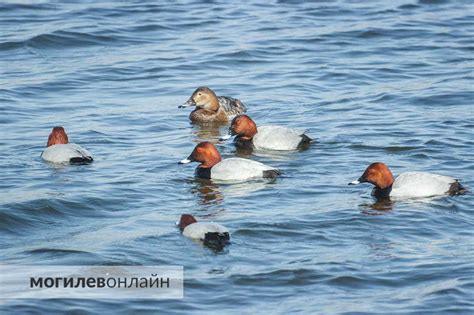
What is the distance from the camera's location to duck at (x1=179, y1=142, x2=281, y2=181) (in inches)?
565

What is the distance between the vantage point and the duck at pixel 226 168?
1435 cm

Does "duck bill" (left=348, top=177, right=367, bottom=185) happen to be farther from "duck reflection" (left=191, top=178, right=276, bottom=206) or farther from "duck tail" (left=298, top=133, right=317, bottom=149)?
"duck tail" (left=298, top=133, right=317, bottom=149)

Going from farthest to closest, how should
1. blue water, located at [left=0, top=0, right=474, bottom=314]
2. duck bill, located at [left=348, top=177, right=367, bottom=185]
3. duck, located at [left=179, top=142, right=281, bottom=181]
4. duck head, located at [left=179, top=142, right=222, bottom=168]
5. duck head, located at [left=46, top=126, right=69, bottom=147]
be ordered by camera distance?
duck head, located at [left=46, top=126, right=69, bottom=147], duck head, located at [left=179, top=142, right=222, bottom=168], duck, located at [left=179, top=142, right=281, bottom=181], duck bill, located at [left=348, top=177, right=367, bottom=185], blue water, located at [left=0, top=0, right=474, bottom=314]

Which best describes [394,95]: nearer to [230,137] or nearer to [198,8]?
[230,137]

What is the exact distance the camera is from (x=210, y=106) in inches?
731

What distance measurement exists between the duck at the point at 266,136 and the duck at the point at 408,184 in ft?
7.48

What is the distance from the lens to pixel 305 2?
1066 inches

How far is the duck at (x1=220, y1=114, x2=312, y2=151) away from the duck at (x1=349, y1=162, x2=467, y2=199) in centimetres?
228

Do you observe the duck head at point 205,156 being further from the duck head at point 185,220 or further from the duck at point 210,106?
the duck at point 210,106

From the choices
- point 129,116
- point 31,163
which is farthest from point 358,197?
point 129,116

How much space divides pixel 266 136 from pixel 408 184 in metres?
3.08

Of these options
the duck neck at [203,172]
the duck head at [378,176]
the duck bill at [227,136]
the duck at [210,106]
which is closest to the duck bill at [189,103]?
the duck at [210,106]

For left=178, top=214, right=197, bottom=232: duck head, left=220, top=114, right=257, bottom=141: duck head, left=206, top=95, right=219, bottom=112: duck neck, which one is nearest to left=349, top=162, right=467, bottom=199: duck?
left=178, top=214, right=197, bottom=232: duck head

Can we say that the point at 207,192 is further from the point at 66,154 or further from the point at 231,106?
the point at 231,106
